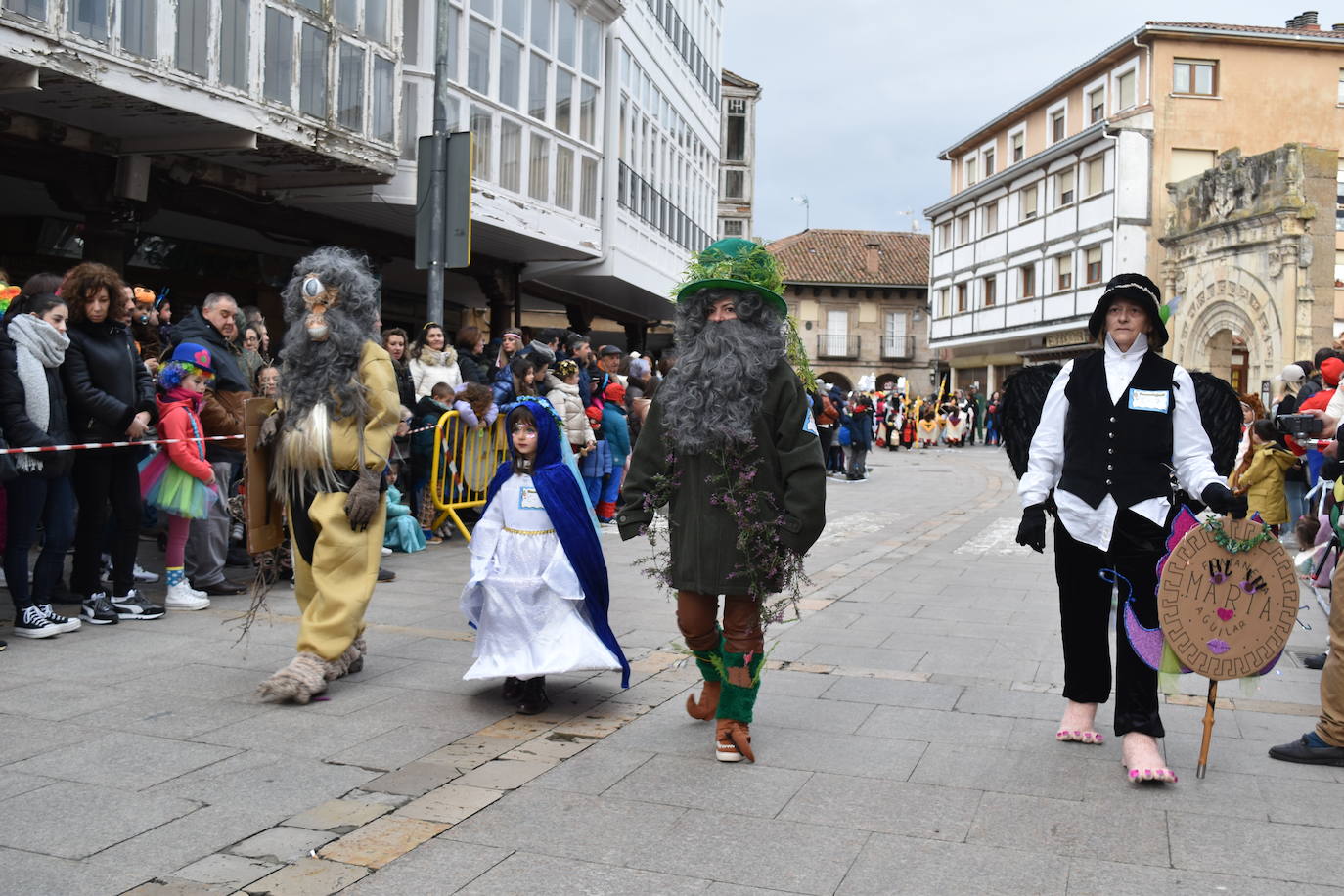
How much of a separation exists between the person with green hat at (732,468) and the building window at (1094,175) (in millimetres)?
41405

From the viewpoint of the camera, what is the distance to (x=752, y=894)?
3.47 metres

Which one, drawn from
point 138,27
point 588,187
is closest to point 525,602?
point 138,27

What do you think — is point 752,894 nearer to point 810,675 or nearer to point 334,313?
point 810,675

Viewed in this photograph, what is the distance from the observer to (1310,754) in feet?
16.1

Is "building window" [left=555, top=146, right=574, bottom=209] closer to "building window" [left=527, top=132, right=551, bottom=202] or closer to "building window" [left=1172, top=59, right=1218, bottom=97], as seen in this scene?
"building window" [left=527, top=132, right=551, bottom=202]

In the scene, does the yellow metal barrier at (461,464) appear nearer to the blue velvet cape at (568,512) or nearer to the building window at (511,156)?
the blue velvet cape at (568,512)

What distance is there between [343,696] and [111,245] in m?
8.44

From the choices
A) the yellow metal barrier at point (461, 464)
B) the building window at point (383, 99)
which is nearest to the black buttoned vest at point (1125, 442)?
the yellow metal barrier at point (461, 464)

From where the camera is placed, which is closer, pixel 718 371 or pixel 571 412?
pixel 718 371

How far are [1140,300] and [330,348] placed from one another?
344 cm

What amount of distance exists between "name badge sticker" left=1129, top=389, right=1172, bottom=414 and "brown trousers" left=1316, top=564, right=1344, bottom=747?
969 mm

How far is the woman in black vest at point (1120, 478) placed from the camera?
4.74m

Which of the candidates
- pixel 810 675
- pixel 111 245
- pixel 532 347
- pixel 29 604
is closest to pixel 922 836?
pixel 810 675

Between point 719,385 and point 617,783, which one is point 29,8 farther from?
point 617,783
